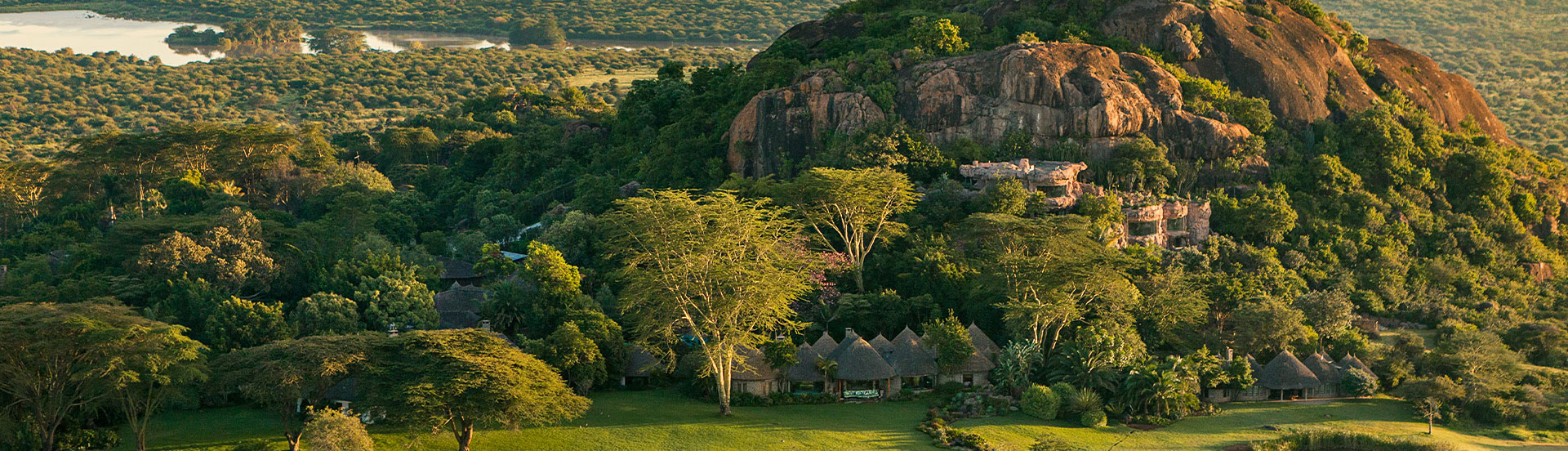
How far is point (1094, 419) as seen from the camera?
142 ft

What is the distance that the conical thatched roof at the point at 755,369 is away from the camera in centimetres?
4600

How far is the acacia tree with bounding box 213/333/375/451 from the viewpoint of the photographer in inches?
1523

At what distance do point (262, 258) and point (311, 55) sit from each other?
410 ft

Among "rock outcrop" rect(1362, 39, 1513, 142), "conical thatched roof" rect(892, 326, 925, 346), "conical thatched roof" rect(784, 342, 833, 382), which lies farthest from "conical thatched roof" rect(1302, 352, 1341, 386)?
"rock outcrop" rect(1362, 39, 1513, 142)

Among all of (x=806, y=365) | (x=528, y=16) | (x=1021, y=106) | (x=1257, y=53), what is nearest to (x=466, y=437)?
(x=806, y=365)

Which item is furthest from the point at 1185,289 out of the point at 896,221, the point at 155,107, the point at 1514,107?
the point at 155,107

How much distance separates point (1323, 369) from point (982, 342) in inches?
451

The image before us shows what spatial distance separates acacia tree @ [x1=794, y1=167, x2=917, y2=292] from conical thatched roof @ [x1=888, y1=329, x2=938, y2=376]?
18.1 feet

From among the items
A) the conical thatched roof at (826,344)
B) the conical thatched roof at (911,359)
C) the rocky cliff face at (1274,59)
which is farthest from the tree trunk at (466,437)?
the rocky cliff face at (1274,59)

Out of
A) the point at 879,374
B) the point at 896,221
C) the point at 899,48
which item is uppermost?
the point at 899,48

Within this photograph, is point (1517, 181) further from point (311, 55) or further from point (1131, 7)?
point (311, 55)

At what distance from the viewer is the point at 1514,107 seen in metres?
131

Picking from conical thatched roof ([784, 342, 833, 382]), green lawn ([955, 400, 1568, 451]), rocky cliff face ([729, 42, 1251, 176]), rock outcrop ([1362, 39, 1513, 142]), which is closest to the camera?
green lawn ([955, 400, 1568, 451])

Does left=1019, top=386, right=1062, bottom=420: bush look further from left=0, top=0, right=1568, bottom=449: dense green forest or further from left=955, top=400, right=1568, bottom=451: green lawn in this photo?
left=0, top=0, right=1568, bottom=449: dense green forest
